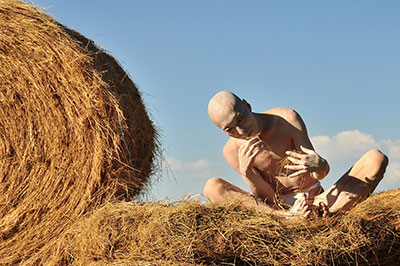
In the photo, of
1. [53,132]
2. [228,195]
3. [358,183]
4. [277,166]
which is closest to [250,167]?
[228,195]

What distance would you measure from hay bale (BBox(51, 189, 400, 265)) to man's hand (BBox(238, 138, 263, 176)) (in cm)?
32

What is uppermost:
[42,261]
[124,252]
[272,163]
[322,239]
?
[272,163]

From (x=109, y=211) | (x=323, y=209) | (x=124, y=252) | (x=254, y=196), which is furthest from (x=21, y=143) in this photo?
(x=323, y=209)

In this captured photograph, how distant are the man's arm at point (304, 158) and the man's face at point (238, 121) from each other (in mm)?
250

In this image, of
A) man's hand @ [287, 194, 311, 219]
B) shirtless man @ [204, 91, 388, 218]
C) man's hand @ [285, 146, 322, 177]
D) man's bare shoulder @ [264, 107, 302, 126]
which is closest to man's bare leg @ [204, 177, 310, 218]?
shirtless man @ [204, 91, 388, 218]

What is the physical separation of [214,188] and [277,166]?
0.44 m

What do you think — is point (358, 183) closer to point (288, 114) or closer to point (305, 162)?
point (305, 162)

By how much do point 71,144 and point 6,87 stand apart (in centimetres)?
61

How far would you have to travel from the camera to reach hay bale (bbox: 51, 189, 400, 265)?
243cm

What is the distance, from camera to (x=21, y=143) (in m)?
3.50

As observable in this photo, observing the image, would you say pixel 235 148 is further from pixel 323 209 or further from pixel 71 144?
pixel 71 144

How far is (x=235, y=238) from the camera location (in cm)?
245

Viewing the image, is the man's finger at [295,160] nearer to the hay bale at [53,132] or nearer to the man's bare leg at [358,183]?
the man's bare leg at [358,183]

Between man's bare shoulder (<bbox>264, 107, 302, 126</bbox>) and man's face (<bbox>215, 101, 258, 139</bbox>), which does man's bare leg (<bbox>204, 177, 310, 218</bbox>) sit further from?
man's bare shoulder (<bbox>264, 107, 302, 126</bbox>)
